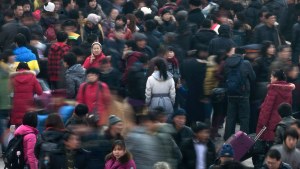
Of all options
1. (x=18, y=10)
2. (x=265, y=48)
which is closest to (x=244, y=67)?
(x=265, y=48)

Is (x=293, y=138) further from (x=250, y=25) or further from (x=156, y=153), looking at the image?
(x=250, y=25)

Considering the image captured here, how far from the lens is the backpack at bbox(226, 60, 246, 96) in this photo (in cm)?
1983

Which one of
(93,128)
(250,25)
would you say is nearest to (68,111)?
(93,128)

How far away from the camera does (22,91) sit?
1953cm

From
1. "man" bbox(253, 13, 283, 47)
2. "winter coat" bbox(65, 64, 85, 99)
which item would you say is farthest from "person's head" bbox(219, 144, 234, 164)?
"man" bbox(253, 13, 283, 47)

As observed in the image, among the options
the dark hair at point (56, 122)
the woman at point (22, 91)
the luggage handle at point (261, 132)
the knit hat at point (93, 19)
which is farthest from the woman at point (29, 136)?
the knit hat at point (93, 19)

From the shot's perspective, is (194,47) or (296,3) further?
(296,3)

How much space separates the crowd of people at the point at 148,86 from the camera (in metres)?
16.0

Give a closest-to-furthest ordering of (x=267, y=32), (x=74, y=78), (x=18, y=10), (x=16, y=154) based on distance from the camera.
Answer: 1. (x=16, y=154)
2. (x=74, y=78)
3. (x=267, y=32)
4. (x=18, y=10)

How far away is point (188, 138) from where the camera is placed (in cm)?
1678

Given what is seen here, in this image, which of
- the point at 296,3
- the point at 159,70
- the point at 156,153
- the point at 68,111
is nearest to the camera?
the point at 156,153

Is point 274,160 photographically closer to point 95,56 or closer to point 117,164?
point 117,164

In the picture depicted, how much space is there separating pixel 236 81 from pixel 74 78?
2.70m

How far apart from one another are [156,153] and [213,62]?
5276 millimetres
